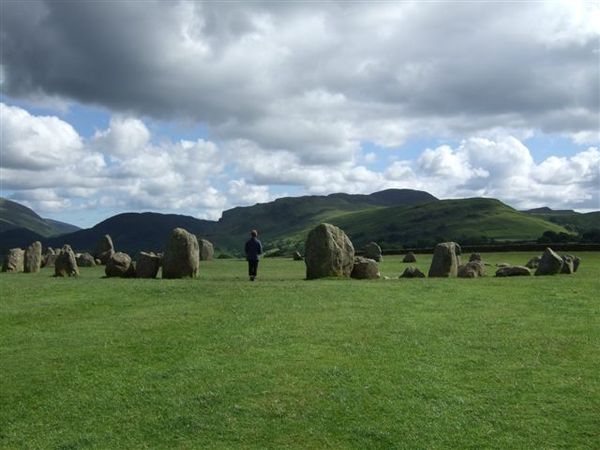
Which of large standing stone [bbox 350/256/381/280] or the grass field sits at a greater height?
large standing stone [bbox 350/256/381/280]

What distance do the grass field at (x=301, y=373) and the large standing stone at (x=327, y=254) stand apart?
9.87 m

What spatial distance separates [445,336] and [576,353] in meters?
A: 3.74

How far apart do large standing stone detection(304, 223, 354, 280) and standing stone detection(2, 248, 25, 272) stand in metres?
25.7

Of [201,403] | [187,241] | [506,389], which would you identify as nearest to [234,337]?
[201,403]

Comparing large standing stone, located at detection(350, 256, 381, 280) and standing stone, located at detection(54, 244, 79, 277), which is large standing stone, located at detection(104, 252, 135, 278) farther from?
large standing stone, located at detection(350, 256, 381, 280)

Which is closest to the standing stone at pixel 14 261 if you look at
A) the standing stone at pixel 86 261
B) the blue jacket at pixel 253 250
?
the standing stone at pixel 86 261

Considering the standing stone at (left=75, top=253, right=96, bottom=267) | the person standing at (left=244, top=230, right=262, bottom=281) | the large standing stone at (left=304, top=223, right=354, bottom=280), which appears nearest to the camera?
the large standing stone at (left=304, top=223, right=354, bottom=280)

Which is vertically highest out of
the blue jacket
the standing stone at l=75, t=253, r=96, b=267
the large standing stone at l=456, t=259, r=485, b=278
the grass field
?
the blue jacket

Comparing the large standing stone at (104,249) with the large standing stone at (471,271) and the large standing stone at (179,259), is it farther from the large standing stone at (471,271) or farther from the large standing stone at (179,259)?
the large standing stone at (471,271)

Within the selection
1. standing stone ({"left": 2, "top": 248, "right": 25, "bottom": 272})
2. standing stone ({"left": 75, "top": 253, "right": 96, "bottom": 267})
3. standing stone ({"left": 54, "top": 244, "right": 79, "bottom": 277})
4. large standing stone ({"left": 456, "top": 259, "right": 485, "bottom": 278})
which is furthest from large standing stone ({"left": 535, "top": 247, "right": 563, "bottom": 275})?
standing stone ({"left": 2, "top": 248, "right": 25, "bottom": 272})

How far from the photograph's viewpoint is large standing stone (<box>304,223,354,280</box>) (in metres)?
35.2

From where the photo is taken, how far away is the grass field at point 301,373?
1265cm

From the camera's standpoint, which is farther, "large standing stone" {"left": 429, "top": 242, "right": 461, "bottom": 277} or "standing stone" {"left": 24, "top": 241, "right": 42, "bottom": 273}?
"standing stone" {"left": 24, "top": 241, "right": 42, "bottom": 273}

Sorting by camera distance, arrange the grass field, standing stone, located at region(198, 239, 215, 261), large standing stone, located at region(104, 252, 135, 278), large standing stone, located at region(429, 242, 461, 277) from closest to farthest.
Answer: the grass field → large standing stone, located at region(429, 242, 461, 277) → large standing stone, located at region(104, 252, 135, 278) → standing stone, located at region(198, 239, 215, 261)
